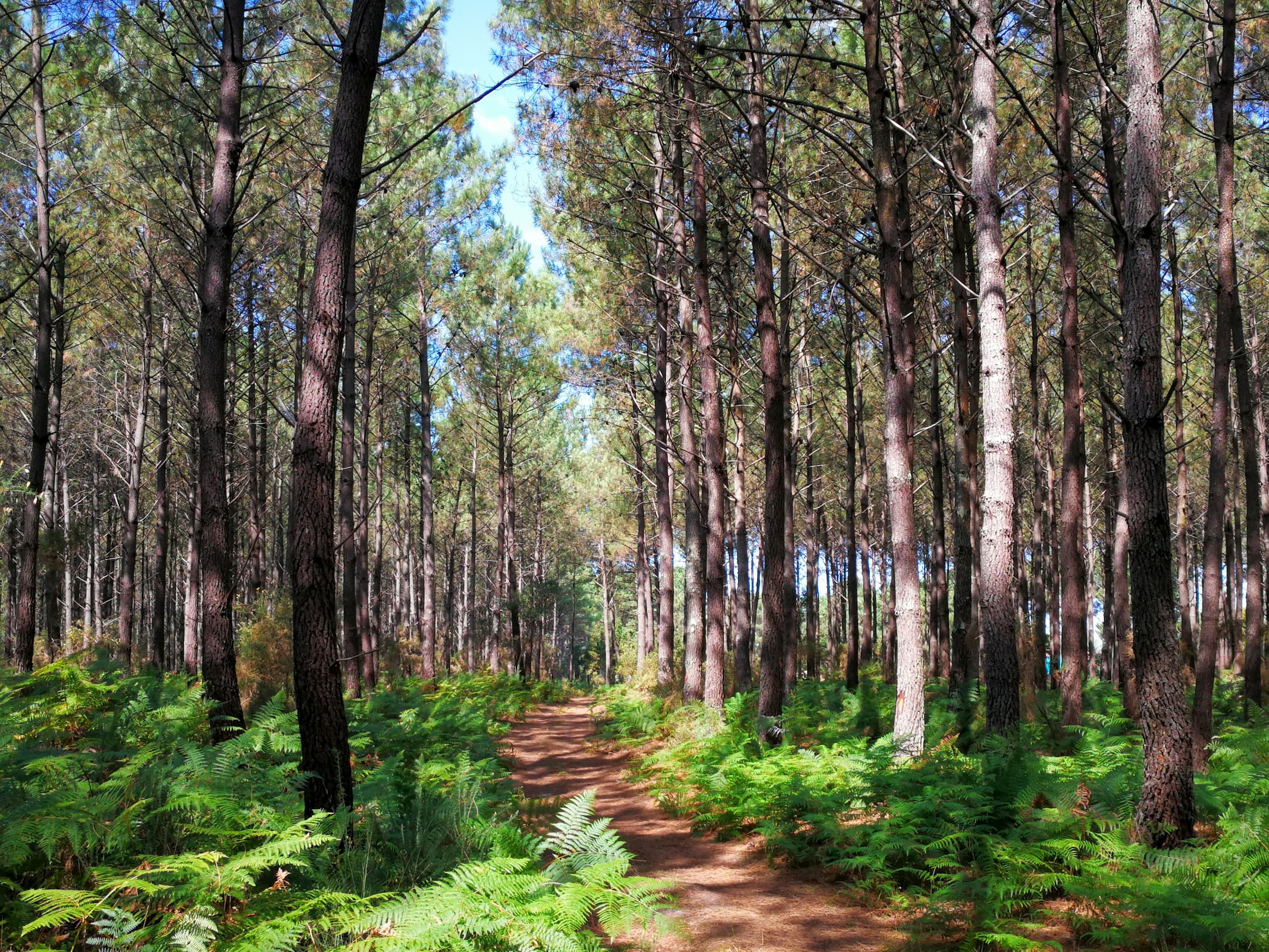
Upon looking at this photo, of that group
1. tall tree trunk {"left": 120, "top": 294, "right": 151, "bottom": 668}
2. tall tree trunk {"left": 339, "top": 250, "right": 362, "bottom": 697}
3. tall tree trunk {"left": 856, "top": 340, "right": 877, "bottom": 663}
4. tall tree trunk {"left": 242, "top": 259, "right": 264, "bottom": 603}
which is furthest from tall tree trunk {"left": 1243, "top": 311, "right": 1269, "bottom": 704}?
tall tree trunk {"left": 120, "top": 294, "right": 151, "bottom": 668}

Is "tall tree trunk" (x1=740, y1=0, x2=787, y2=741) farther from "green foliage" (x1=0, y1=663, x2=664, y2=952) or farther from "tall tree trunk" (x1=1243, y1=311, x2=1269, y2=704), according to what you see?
"tall tree trunk" (x1=1243, y1=311, x2=1269, y2=704)

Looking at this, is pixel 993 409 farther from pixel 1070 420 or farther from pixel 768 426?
pixel 1070 420

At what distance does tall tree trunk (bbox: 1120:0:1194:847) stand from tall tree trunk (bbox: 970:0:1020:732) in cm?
183

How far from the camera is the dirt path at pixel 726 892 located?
14.2ft

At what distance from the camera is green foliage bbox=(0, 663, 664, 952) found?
315 cm

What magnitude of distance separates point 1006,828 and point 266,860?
453 cm

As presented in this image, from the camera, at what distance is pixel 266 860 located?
3334 millimetres

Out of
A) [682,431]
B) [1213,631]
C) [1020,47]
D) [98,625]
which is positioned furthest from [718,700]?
[98,625]

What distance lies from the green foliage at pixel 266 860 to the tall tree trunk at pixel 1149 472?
3066mm

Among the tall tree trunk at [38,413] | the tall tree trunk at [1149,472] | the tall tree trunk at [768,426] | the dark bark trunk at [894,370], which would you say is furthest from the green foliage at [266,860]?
the tall tree trunk at [38,413]

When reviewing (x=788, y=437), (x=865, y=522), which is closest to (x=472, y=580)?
(x=865, y=522)

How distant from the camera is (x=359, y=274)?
1641 centimetres

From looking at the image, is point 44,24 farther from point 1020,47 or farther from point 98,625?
point 98,625

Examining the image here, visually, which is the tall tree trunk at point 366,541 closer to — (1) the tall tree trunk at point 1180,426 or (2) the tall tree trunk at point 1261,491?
(1) the tall tree trunk at point 1180,426
